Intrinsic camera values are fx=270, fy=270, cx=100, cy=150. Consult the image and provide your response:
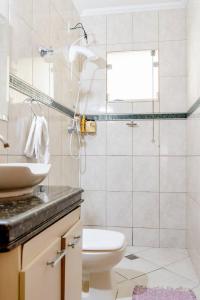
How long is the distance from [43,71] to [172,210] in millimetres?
1907

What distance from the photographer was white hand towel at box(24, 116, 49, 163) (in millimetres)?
1649

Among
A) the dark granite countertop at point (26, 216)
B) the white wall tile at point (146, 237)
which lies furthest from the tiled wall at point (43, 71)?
the white wall tile at point (146, 237)

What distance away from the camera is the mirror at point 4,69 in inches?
54.9

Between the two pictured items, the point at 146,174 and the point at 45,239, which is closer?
the point at 45,239

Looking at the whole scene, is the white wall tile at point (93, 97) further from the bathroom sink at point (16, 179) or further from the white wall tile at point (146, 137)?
the bathroom sink at point (16, 179)

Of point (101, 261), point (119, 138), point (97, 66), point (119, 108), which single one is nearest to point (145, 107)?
point (119, 108)

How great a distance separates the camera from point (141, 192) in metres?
2.90

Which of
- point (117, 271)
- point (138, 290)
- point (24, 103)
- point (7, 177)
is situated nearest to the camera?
point (7, 177)

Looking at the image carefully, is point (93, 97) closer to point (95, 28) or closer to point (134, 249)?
point (95, 28)

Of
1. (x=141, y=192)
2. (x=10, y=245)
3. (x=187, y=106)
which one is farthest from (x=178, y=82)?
(x=10, y=245)

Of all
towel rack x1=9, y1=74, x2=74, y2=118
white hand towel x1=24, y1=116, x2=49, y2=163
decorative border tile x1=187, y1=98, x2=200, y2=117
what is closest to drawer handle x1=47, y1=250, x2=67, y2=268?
white hand towel x1=24, y1=116, x2=49, y2=163

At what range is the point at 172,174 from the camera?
2.85 meters

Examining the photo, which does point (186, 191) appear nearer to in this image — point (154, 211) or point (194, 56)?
point (154, 211)

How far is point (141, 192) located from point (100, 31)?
6.00ft
